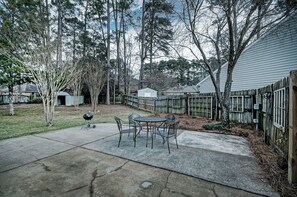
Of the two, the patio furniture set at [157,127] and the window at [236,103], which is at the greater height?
the window at [236,103]

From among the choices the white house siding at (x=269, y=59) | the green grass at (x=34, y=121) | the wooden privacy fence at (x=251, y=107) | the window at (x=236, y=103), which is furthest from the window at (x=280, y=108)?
the green grass at (x=34, y=121)

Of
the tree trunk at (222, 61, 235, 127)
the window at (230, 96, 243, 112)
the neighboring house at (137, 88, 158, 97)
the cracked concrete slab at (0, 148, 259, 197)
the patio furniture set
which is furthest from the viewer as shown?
the neighboring house at (137, 88, 158, 97)

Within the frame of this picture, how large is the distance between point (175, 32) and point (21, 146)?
8.18m

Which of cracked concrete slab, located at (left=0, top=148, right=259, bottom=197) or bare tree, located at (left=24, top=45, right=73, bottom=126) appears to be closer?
cracked concrete slab, located at (left=0, top=148, right=259, bottom=197)

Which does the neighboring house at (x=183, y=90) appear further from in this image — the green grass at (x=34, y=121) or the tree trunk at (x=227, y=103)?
the tree trunk at (x=227, y=103)

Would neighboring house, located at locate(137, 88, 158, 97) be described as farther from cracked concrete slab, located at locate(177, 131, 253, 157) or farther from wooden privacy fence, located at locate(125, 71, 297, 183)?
cracked concrete slab, located at locate(177, 131, 253, 157)

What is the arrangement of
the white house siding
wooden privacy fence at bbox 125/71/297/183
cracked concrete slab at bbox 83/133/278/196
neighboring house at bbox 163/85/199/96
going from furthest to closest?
neighboring house at bbox 163/85/199/96 < the white house siding < cracked concrete slab at bbox 83/133/278/196 < wooden privacy fence at bbox 125/71/297/183

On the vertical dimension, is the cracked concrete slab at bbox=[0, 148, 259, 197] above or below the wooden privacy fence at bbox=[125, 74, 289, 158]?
below

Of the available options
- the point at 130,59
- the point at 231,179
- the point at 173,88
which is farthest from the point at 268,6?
the point at 173,88

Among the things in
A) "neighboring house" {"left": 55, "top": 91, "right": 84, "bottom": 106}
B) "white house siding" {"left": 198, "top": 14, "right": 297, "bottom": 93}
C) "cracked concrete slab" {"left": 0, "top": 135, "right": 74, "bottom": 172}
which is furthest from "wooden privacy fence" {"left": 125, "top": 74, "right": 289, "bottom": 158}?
"neighboring house" {"left": 55, "top": 91, "right": 84, "bottom": 106}

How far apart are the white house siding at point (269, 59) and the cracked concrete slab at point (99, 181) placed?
850cm

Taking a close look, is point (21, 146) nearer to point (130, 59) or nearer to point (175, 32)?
point (175, 32)

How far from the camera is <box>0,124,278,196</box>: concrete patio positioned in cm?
203

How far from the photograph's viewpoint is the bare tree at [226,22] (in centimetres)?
521
